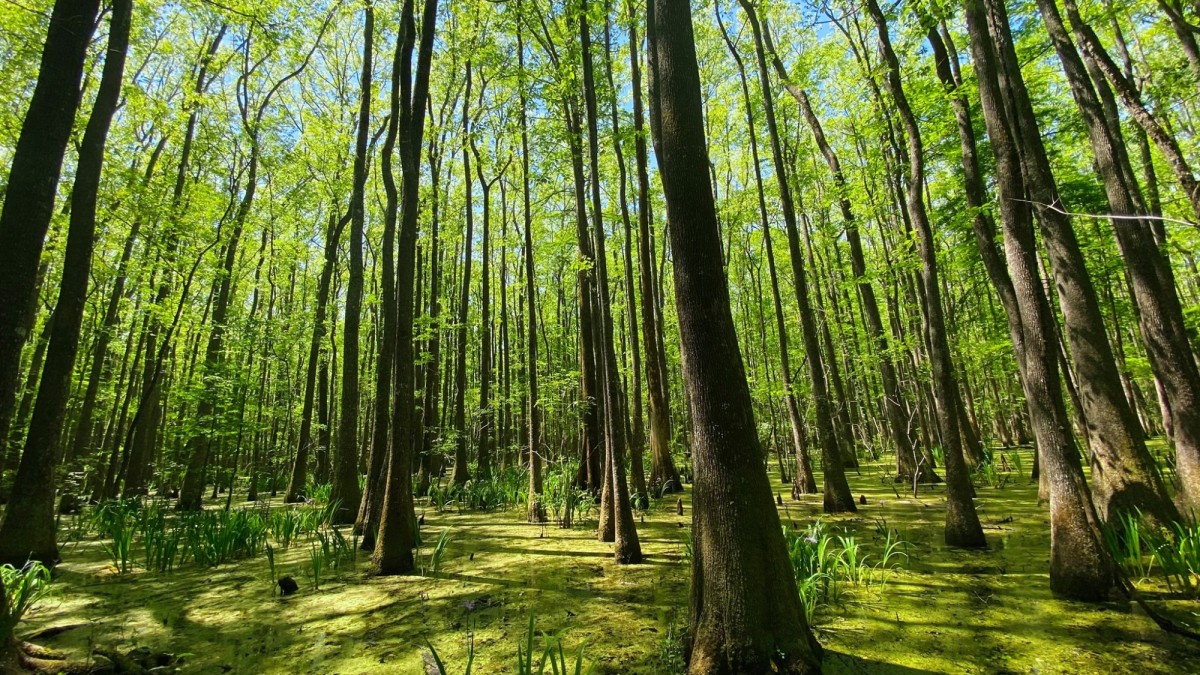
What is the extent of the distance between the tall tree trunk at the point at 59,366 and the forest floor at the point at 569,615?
2.04 feet

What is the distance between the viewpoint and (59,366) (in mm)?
5801

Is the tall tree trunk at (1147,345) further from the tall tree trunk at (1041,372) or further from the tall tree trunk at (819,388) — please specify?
the tall tree trunk at (819,388)

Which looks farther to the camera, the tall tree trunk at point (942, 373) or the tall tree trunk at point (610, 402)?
the tall tree trunk at point (610, 402)

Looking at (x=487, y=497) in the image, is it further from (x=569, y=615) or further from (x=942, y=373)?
(x=942, y=373)

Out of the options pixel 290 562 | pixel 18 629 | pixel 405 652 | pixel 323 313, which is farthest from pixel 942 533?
pixel 323 313

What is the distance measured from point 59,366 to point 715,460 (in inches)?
302

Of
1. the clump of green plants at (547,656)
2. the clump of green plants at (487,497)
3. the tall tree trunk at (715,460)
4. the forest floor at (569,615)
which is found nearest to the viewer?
the clump of green plants at (547,656)

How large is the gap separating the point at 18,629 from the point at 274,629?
2.27 m

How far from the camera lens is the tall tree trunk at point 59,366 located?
216 inches

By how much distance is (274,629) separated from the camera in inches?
155

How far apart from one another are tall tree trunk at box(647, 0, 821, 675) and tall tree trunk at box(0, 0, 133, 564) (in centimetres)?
706

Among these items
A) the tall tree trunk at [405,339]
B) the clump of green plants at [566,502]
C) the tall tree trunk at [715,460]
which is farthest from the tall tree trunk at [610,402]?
the tall tree trunk at [715,460]

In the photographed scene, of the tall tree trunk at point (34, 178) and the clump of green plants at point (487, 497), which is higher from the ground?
the tall tree trunk at point (34, 178)

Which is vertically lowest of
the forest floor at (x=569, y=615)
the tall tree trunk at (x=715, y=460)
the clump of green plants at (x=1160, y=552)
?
the forest floor at (x=569, y=615)
